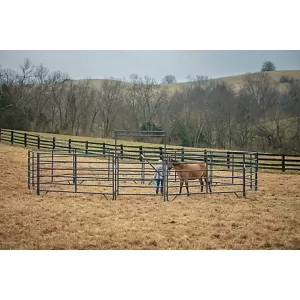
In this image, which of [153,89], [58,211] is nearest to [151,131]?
[153,89]

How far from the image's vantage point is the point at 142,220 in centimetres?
771

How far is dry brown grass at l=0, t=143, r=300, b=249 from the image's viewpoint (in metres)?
6.73

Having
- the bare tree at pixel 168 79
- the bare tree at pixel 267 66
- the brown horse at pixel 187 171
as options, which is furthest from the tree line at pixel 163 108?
the brown horse at pixel 187 171

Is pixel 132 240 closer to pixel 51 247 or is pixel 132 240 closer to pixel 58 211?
pixel 51 247

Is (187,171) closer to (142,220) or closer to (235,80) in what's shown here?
(235,80)

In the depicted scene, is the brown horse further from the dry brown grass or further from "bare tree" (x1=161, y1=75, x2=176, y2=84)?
"bare tree" (x1=161, y1=75, x2=176, y2=84)

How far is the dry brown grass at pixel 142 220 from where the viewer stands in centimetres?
673

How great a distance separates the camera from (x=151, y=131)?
9094 mm

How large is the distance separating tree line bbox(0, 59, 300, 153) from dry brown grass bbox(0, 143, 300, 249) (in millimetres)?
1147

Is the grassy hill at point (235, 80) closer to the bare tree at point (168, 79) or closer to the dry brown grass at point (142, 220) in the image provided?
the bare tree at point (168, 79)

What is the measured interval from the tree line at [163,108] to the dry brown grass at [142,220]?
3.76 feet

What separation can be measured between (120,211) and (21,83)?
269cm
